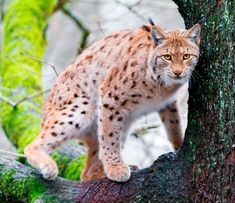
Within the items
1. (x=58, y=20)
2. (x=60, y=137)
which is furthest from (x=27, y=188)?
(x=58, y=20)

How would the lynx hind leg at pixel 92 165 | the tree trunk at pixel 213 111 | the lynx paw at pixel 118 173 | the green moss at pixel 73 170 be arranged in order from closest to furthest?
the tree trunk at pixel 213 111
the lynx paw at pixel 118 173
the lynx hind leg at pixel 92 165
the green moss at pixel 73 170

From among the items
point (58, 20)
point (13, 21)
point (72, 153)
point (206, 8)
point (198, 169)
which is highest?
point (206, 8)

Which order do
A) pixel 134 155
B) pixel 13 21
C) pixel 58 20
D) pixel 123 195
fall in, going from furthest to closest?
pixel 58 20 → pixel 134 155 → pixel 13 21 → pixel 123 195

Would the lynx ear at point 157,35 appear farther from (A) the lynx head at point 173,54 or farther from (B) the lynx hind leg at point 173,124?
(B) the lynx hind leg at point 173,124

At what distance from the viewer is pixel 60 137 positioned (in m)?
5.01

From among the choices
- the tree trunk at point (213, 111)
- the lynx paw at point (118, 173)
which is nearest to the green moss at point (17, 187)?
the lynx paw at point (118, 173)

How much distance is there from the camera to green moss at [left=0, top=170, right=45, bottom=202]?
15.0ft

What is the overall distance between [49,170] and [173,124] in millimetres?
1143

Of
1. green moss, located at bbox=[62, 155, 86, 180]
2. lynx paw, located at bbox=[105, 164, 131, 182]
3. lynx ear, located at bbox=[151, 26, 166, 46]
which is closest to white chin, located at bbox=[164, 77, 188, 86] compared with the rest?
lynx ear, located at bbox=[151, 26, 166, 46]

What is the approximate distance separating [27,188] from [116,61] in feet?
4.16

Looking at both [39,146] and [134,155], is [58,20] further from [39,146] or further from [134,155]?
[39,146]

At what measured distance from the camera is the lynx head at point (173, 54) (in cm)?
428

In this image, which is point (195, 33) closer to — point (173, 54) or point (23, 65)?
point (173, 54)

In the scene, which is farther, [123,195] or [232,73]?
[123,195]
